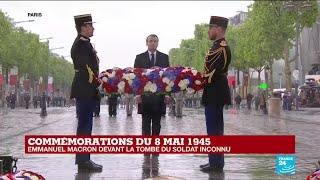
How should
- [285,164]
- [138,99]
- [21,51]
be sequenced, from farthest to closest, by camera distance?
[21,51], [138,99], [285,164]

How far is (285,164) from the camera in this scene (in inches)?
299

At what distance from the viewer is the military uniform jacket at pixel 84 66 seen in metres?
8.71

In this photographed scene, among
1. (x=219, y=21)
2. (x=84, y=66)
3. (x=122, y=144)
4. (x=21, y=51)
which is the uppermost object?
(x=21, y=51)

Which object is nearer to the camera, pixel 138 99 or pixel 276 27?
pixel 138 99

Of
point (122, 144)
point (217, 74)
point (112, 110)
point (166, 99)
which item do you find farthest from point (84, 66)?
point (112, 110)

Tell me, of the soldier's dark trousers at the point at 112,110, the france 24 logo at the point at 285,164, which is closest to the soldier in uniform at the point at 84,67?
the france 24 logo at the point at 285,164

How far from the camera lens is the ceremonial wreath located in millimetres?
8359

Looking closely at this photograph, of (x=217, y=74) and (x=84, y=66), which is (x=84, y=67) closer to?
(x=84, y=66)

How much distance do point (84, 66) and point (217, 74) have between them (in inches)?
76.4

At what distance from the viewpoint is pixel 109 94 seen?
870cm

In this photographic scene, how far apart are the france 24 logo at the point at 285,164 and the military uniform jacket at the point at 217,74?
1.48m

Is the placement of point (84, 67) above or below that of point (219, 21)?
below

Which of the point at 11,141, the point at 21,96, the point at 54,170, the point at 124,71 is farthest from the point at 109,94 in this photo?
the point at 21,96

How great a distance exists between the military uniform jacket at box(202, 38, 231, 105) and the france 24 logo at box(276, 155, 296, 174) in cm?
148
